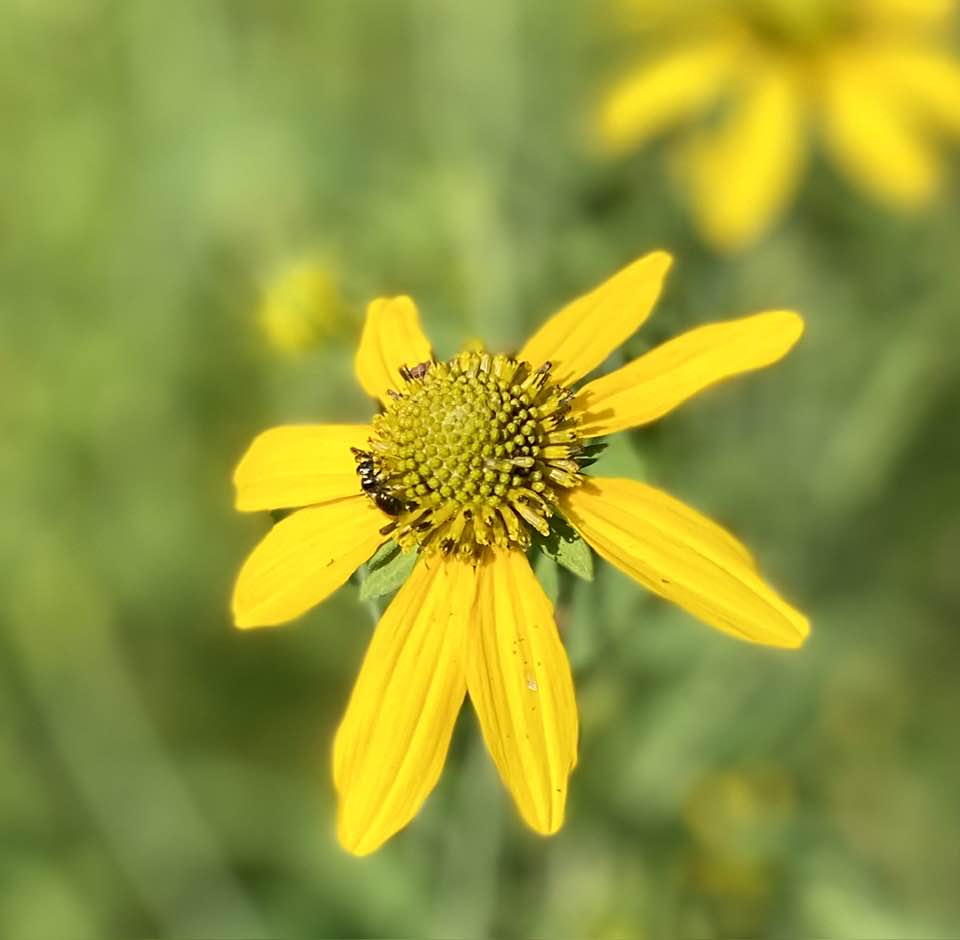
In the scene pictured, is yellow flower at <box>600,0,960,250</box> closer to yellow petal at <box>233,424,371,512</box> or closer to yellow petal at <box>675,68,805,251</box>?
yellow petal at <box>675,68,805,251</box>

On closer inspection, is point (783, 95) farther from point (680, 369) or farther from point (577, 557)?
point (577, 557)

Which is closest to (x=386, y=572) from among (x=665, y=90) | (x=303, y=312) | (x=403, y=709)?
(x=403, y=709)

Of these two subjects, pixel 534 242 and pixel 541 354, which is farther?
pixel 534 242

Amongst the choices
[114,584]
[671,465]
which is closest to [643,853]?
[671,465]

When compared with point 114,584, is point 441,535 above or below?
below

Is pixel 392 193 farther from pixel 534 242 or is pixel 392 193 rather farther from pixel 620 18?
pixel 620 18

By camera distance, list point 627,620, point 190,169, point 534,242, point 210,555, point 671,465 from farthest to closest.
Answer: point 190,169, point 210,555, point 534,242, point 671,465, point 627,620

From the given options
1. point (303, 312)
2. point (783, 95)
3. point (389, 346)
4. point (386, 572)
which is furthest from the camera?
point (783, 95)
